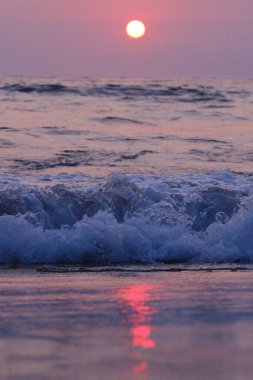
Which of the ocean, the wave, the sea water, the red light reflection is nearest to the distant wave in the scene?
the sea water

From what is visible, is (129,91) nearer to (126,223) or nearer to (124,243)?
(126,223)

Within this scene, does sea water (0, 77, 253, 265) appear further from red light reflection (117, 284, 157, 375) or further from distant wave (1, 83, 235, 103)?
red light reflection (117, 284, 157, 375)

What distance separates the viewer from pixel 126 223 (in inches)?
354

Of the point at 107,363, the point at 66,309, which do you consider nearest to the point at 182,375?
the point at 107,363

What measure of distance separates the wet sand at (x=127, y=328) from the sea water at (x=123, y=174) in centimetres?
184

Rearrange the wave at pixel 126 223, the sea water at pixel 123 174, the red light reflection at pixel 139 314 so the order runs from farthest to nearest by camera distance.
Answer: the sea water at pixel 123 174, the wave at pixel 126 223, the red light reflection at pixel 139 314

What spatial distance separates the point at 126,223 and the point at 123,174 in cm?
384

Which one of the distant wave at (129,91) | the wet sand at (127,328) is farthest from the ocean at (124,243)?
the distant wave at (129,91)

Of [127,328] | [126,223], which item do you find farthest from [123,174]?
[127,328]

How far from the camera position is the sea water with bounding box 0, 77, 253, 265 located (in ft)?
27.8

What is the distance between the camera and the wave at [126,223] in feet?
27.4

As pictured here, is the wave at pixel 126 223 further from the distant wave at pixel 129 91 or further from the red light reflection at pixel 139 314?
the distant wave at pixel 129 91

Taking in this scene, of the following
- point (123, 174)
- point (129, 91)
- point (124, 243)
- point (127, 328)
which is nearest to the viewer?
point (127, 328)

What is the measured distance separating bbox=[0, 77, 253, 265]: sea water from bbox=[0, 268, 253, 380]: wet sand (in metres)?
1.84
